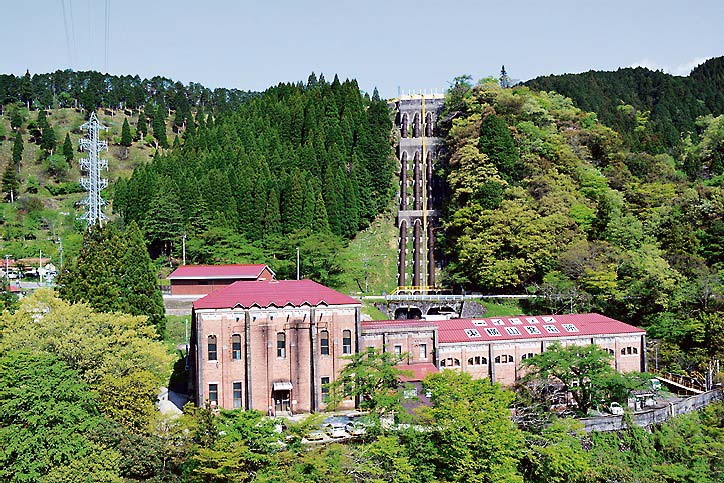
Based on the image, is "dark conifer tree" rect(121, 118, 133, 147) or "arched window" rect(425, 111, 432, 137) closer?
"arched window" rect(425, 111, 432, 137)

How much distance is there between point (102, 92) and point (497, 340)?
313ft

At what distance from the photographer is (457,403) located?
1172 inches

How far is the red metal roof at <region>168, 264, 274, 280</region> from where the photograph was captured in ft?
163

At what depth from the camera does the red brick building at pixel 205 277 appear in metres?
49.7

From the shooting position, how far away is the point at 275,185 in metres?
60.9

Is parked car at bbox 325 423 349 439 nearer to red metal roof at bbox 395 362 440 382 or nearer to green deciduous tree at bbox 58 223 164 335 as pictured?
red metal roof at bbox 395 362 440 382

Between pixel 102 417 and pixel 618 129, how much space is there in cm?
6778

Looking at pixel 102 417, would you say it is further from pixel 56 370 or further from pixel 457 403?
pixel 457 403

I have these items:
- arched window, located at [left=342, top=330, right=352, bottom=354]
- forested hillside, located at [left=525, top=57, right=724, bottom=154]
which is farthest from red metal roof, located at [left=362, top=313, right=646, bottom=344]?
forested hillside, located at [left=525, top=57, right=724, bottom=154]

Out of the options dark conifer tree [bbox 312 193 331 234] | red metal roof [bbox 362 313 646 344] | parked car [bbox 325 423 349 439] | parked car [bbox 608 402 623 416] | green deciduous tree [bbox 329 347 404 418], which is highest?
dark conifer tree [bbox 312 193 331 234]

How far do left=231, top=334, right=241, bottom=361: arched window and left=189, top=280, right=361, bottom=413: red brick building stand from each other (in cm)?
5

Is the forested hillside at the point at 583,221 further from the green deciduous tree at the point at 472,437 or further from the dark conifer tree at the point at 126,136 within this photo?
the dark conifer tree at the point at 126,136

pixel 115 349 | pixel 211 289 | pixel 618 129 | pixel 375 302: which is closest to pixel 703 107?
pixel 618 129

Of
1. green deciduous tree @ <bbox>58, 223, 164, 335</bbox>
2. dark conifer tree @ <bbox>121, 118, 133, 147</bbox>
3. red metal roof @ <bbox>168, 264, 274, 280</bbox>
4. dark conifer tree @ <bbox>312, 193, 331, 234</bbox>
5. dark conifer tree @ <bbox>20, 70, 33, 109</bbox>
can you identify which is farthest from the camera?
dark conifer tree @ <bbox>20, 70, 33, 109</bbox>
